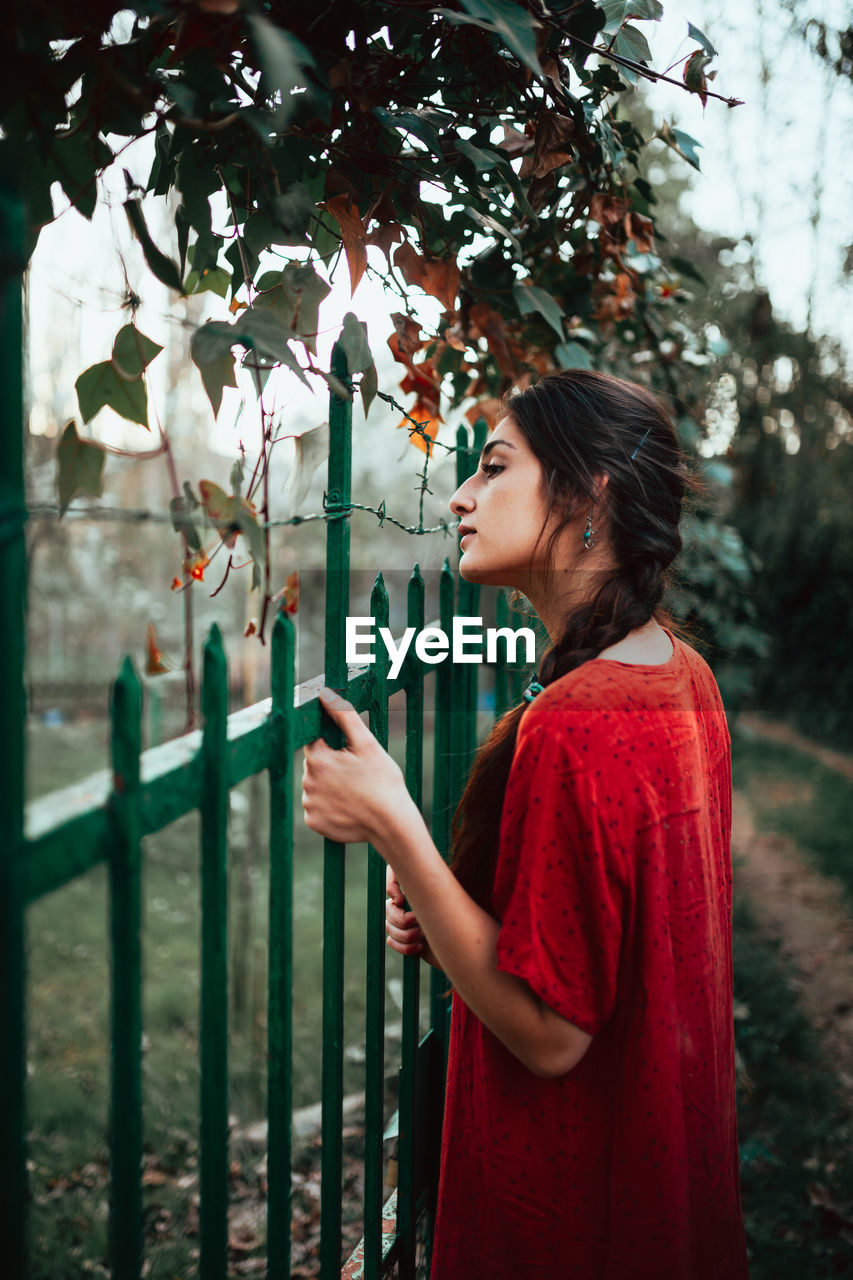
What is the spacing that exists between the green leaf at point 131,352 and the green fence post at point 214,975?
37 centimetres

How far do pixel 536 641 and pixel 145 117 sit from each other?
155 centimetres

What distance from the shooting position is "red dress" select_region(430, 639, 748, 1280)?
110cm

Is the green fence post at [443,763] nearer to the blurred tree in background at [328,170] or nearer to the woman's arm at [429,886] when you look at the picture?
the blurred tree in background at [328,170]

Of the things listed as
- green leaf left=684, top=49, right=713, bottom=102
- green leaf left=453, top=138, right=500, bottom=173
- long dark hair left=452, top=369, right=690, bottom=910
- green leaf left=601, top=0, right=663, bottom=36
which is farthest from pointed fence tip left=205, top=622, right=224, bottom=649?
green leaf left=684, top=49, right=713, bottom=102

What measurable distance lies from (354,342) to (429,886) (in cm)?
76

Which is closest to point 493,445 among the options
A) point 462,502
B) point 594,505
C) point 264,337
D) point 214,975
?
point 462,502

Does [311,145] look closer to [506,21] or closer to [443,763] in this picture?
[506,21]

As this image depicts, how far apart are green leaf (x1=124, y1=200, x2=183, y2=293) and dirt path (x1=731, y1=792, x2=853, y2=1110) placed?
4569mm

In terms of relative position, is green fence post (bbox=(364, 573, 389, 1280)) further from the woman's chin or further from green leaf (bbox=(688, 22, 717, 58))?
green leaf (bbox=(688, 22, 717, 58))

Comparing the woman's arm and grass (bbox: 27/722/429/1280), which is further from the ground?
the woman's arm

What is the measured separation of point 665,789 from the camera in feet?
3.99

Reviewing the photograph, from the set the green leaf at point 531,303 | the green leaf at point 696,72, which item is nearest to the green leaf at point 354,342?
the green leaf at point 531,303

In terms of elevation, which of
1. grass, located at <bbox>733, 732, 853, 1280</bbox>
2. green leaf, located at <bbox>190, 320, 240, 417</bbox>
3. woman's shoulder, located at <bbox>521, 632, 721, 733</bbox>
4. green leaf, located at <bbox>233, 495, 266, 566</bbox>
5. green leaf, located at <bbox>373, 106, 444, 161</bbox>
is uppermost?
green leaf, located at <bbox>373, 106, 444, 161</bbox>

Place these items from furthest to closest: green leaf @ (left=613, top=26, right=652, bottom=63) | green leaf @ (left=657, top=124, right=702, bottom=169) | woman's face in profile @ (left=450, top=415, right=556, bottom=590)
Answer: green leaf @ (left=657, top=124, right=702, bottom=169)
woman's face in profile @ (left=450, top=415, right=556, bottom=590)
green leaf @ (left=613, top=26, right=652, bottom=63)
